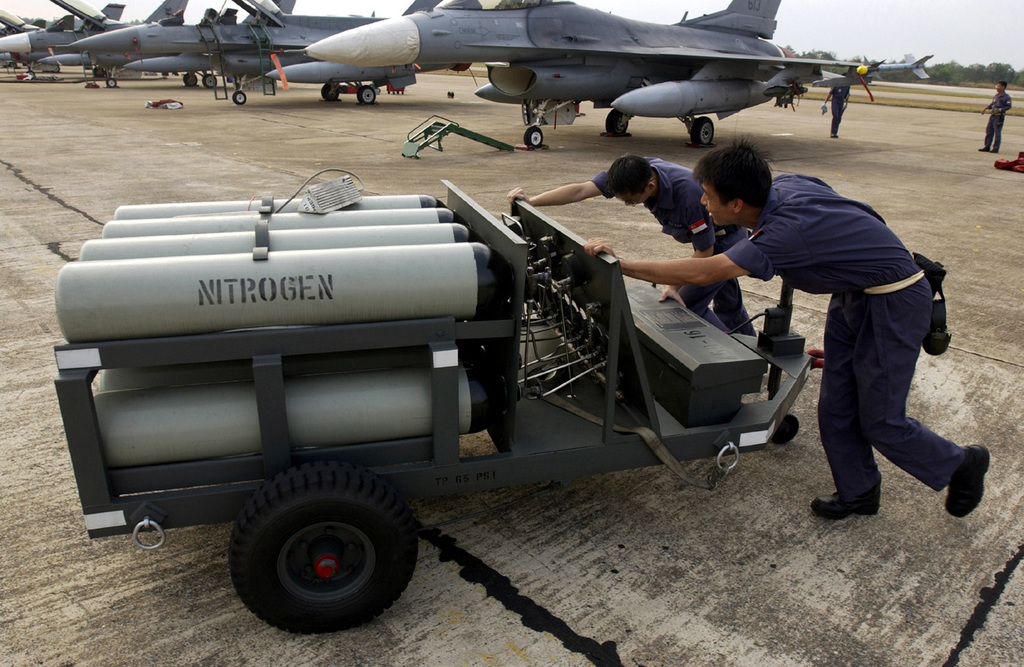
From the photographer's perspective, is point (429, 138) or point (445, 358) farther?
point (429, 138)

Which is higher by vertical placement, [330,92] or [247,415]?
[330,92]

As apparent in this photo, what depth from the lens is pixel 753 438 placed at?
2.99 m

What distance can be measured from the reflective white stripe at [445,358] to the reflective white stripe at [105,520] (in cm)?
116

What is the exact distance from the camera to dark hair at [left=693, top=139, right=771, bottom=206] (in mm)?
2850

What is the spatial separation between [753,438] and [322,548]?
1802 millimetres

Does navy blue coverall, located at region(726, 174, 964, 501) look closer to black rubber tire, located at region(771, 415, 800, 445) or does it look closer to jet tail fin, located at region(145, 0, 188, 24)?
black rubber tire, located at region(771, 415, 800, 445)

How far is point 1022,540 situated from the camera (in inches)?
120

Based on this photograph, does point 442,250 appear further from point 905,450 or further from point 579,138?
point 579,138

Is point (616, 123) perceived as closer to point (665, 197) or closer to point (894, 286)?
point (665, 197)

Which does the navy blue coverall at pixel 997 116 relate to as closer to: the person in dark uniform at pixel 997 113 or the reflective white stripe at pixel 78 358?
the person in dark uniform at pixel 997 113

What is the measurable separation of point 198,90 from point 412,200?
106 feet

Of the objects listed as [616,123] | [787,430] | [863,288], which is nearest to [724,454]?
[863,288]

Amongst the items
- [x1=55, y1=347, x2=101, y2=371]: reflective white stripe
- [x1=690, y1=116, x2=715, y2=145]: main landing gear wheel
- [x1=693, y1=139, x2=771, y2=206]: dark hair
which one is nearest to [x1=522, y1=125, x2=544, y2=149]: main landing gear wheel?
[x1=690, y1=116, x2=715, y2=145]: main landing gear wheel

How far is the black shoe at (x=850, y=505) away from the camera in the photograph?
3.17 metres
